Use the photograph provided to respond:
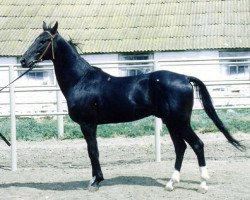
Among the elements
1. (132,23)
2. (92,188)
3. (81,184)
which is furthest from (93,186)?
(132,23)

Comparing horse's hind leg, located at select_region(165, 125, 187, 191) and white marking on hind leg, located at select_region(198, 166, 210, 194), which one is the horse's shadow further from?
white marking on hind leg, located at select_region(198, 166, 210, 194)

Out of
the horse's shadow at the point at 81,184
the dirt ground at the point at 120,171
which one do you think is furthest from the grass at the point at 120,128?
the horse's shadow at the point at 81,184

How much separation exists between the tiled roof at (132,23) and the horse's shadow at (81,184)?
416 inches

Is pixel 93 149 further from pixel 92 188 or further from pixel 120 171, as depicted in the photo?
pixel 120 171

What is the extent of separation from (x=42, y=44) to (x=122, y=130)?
17.7 ft

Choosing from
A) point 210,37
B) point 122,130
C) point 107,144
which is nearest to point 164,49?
point 210,37

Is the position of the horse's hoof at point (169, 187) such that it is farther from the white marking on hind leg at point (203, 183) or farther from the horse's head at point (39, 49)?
the horse's head at point (39, 49)

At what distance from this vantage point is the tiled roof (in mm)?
17344

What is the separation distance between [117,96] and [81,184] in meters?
1.44

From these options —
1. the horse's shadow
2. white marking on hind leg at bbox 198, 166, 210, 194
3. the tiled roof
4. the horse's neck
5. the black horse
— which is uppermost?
the tiled roof

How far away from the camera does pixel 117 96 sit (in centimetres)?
623

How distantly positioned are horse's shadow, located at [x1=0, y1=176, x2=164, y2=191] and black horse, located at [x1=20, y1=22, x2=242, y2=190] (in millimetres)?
360

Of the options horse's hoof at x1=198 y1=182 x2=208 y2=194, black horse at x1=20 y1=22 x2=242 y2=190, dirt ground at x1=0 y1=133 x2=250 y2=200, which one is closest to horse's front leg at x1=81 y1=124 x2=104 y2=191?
black horse at x1=20 y1=22 x2=242 y2=190

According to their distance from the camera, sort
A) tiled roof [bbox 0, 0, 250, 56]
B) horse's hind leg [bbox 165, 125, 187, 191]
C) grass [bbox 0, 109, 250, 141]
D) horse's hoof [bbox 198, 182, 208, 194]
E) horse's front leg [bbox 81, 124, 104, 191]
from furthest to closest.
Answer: tiled roof [bbox 0, 0, 250, 56] < grass [bbox 0, 109, 250, 141] < horse's front leg [bbox 81, 124, 104, 191] < horse's hind leg [bbox 165, 125, 187, 191] < horse's hoof [bbox 198, 182, 208, 194]
